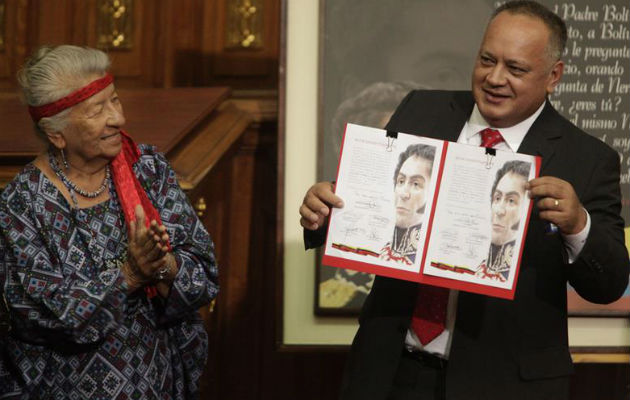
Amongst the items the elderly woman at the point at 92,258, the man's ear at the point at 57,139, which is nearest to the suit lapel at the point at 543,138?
the elderly woman at the point at 92,258

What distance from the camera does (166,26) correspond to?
14.1 ft

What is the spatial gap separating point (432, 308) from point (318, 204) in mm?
382

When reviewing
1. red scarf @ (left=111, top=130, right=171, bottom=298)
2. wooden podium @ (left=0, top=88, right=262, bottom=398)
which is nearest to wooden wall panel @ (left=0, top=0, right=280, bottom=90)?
wooden podium @ (left=0, top=88, right=262, bottom=398)

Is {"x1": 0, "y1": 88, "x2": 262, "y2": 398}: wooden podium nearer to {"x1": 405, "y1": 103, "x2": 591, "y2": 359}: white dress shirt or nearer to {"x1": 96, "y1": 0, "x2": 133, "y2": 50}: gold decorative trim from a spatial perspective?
{"x1": 96, "y1": 0, "x2": 133, "y2": 50}: gold decorative trim

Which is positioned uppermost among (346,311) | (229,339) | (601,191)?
(601,191)

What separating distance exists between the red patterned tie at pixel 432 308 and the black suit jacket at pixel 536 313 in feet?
0.09

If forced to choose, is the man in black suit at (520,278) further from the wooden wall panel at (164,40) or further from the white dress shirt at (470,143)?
the wooden wall panel at (164,40)

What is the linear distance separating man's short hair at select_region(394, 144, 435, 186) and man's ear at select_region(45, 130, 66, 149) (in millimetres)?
851

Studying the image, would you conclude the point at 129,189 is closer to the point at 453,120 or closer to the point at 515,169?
the point at 453,120

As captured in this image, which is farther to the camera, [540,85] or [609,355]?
[609,355]

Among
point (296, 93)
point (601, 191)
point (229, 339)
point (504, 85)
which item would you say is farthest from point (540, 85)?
point (229, 339)

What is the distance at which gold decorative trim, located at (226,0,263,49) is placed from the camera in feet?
13.9

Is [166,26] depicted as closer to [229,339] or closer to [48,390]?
[229,339]

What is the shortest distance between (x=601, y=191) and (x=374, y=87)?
1346 millimetres
